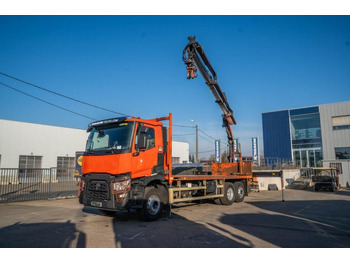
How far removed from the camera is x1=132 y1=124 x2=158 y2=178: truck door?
25.7 ft

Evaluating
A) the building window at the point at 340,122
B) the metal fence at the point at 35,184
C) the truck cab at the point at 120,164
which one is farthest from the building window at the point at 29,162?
the building window at the point at 340,122

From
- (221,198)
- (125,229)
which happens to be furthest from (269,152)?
(125,229)

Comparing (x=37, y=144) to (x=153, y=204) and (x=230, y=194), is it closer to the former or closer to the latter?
(x=230, y=194)

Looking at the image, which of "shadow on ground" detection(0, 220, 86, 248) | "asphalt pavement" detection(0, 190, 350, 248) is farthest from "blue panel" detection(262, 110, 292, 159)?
"shadow on ground" detection(0, 220, 86, 248)

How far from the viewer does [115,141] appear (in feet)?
26.0

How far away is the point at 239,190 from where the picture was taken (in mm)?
13070

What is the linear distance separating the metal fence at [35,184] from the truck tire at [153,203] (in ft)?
27.6

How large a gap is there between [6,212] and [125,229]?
5.86 m

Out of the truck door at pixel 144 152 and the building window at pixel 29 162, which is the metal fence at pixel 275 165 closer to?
the truck door at pixel 144 152

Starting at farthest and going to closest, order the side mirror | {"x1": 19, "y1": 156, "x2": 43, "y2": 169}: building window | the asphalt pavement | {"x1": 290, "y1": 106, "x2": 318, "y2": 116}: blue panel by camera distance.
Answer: {"x1": 290, "y1": 106, "x2": 318, "y2": 116}: blue panel → {"x1": 19, "y1": 156, "x2": 43, "y2": 169}: building window → the side mirror → the asphalt pavement

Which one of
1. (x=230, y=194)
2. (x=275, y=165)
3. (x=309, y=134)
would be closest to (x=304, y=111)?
(x=309, y=134)

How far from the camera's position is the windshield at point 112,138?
7758mm

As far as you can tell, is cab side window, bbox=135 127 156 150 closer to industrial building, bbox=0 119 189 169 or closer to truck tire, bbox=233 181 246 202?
truck tire, bbox=233 181 246 202

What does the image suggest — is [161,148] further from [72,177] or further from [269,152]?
[269,152]
